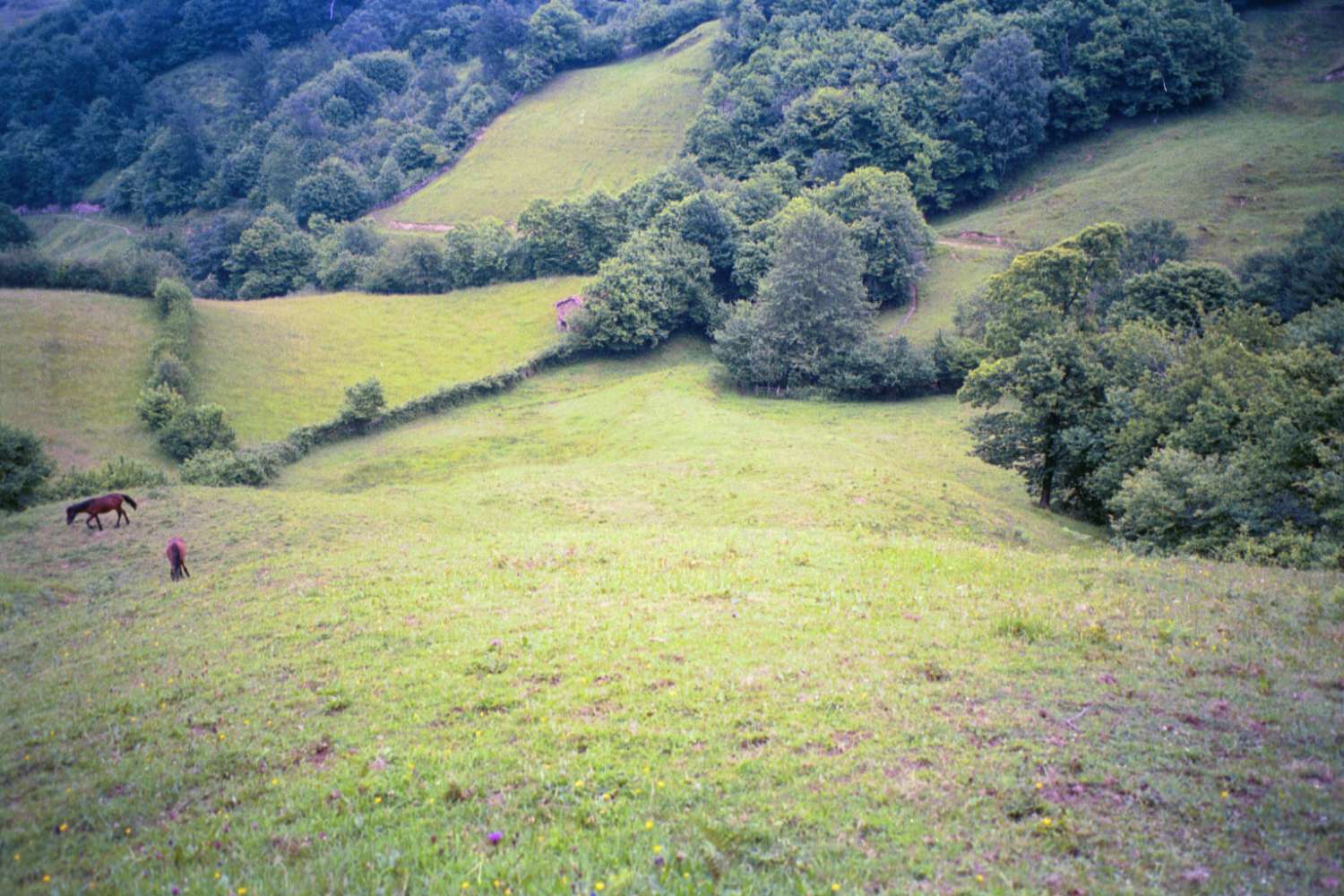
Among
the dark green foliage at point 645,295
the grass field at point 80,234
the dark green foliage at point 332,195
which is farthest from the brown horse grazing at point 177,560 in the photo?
the grass field at point 80,234

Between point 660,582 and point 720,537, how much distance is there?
5.73 m

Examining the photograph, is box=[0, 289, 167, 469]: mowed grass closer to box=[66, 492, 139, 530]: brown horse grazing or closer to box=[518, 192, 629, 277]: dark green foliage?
box=[66, 492, 139, 530]: brown horse grazing

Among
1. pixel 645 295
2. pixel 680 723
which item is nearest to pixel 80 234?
pixel 645 295

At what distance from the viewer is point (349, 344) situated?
79062 millimetres

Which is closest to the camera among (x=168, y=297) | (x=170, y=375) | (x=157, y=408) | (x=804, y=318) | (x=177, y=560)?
(x=177, y=560)

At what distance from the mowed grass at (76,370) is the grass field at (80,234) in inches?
3242

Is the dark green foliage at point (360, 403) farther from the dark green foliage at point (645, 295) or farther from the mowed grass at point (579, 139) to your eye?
the mowed grass at point (579, 139)

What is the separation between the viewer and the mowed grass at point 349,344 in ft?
219

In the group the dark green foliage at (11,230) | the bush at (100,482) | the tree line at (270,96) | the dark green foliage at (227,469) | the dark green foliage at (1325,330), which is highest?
the tree line at (270,96)

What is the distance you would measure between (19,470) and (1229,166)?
115 metres

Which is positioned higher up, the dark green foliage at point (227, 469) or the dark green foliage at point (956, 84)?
the dark green foliage at point (956, 84)

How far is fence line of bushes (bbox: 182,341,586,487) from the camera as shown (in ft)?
163

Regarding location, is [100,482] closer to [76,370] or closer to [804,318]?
[76,370]

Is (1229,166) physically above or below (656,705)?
above
